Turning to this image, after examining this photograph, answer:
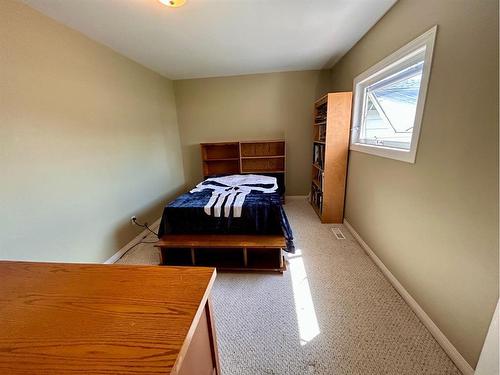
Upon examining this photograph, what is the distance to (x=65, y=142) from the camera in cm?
180

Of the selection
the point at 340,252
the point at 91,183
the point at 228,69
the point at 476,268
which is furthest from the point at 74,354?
the point at 228,69

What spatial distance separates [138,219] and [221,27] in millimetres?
2388

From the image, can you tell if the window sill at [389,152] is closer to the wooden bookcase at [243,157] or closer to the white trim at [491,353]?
the white trim at [491,353]

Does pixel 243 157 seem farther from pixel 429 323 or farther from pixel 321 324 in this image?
pixel 429 323

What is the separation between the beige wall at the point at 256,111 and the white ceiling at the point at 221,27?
0.66 metres

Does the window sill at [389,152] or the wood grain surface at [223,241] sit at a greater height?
the window sill at [389,152]

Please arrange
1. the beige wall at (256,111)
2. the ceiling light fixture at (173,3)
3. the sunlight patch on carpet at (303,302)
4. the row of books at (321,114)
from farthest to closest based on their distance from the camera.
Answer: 1. the beige wall at (256,111)
2. the row of books at (321,114)
3. the ceiling light fixture at (173,3)
4. the sunlight patch on carpet at (303,302)

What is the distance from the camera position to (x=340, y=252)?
2248mm

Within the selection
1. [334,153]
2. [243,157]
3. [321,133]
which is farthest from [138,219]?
[321,133]

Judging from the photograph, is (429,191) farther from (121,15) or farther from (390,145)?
(121,15)

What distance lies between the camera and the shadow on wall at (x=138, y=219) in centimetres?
236

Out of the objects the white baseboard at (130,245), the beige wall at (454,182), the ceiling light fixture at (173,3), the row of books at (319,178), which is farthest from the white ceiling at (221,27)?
the white baseboard at (130,245)

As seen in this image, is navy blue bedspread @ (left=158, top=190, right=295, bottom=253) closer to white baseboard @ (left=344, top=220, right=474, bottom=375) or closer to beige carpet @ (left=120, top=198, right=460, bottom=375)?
beige carpet @ (left=120, top=198, right=460, bottom=375)

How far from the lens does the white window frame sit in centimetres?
139
